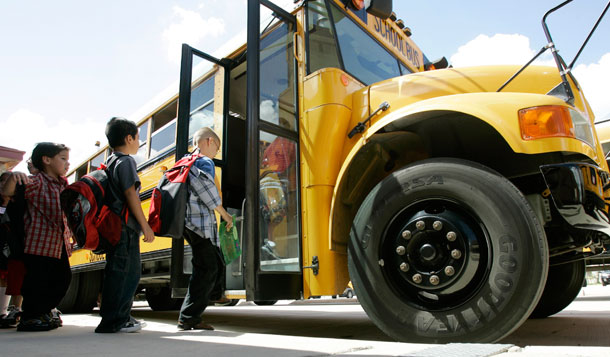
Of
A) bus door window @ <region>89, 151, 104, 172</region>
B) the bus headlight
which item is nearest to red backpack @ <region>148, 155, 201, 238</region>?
the bus headlight

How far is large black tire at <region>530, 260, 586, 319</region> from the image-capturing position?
9.07 ft

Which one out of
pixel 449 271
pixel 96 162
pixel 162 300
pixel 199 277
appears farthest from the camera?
pixel 162 300

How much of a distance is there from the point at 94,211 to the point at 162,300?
155 inches

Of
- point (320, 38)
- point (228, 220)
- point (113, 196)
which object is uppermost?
point (320, 38)

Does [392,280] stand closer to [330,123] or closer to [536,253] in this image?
[536,253]

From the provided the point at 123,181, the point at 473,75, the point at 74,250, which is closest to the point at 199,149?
the point at 123,181

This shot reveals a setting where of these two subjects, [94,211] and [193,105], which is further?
[193,105]

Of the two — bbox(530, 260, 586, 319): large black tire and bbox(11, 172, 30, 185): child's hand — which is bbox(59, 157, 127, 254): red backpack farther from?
bbox(530, 260, 586, 319): large black tire

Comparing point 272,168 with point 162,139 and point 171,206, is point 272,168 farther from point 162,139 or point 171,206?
point 162,139

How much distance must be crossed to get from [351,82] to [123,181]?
1394 millimetres

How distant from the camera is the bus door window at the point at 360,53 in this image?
2777 millimetres

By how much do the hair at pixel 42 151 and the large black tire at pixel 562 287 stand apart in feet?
11.0

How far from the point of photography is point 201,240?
242cm

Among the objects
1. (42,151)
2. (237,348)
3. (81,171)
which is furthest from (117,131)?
(81,171)
